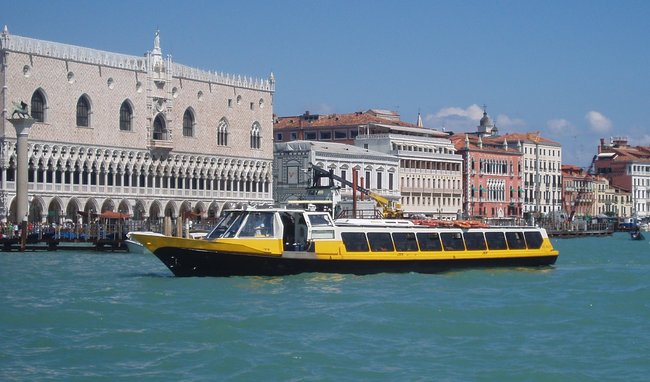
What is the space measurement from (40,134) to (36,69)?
2.97 metres

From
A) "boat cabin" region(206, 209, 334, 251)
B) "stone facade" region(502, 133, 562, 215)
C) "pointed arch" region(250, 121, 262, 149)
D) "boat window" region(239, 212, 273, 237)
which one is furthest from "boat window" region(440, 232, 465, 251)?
"stone facade" region(502, 133, 562, 215)

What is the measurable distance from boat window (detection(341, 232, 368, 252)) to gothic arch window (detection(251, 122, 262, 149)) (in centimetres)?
4324

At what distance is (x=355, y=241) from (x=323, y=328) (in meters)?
10.8

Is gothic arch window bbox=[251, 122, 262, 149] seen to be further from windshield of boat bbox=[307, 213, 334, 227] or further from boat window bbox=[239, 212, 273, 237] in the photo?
boat window bbox=[239, 212, 273, 237]

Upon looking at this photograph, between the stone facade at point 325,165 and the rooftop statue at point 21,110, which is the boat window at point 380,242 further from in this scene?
the stone facade at point 325,165

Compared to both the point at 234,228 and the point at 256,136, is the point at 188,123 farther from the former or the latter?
the point at 234,228

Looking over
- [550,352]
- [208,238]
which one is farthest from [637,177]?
[550,352]

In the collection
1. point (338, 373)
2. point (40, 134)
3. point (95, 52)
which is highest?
point (95, 52)

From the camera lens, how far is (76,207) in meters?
64.5

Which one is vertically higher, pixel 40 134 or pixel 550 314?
pixel 40 134

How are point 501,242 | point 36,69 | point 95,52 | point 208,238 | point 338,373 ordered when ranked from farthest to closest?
point 95,52 → point 36,69 → point 501,242 → point 208,238 → point 338,373

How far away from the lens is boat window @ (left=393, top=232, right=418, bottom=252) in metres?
34.8

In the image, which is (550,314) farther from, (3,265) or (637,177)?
(637,177)

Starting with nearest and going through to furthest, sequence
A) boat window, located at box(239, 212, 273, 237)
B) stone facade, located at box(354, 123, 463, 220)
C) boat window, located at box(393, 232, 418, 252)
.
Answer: boat window, located at box(239, 212, 273, 237)
boat window, located at box(393, 232, 418, 252)
stone facade, located at box(354, 123, 463, 220)
